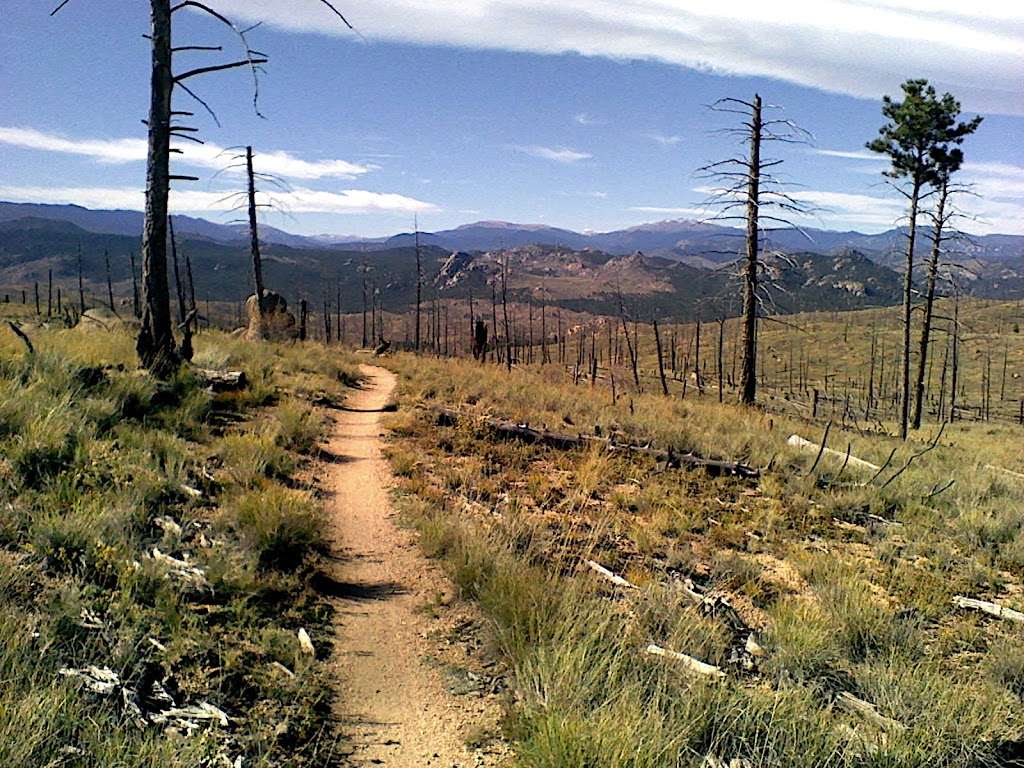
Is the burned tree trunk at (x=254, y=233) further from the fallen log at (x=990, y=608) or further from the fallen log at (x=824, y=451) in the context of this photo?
the fallen log at (x=990, y=608)

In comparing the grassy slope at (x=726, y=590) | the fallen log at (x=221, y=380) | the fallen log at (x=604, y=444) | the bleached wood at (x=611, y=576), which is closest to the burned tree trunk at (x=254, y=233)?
the fallen log at (x=221, y=380)

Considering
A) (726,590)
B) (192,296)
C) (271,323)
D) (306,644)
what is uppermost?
(192,296)

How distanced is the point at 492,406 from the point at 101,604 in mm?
10120

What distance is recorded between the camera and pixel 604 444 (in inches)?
436

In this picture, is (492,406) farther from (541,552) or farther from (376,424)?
(541,552)

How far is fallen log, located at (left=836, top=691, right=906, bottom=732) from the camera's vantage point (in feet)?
12.1

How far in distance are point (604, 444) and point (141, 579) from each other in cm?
Result: 788

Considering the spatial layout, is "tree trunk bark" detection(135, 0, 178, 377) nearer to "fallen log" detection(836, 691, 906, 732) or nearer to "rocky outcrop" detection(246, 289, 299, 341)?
"fallen log" detection(836, 691, 906, 732)

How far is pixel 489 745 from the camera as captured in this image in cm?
363

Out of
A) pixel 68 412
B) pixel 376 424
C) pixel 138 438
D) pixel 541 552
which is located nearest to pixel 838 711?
pixel 541 552

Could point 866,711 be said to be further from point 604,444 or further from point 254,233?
point 254,233

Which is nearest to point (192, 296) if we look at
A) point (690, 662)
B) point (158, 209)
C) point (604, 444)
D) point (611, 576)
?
point (158, 209)

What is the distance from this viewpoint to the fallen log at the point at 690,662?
13.5 feet

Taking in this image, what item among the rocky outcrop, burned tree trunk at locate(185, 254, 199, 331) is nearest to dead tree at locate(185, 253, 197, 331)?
burned tree trunk at locate(185, 254, 199, 331)
